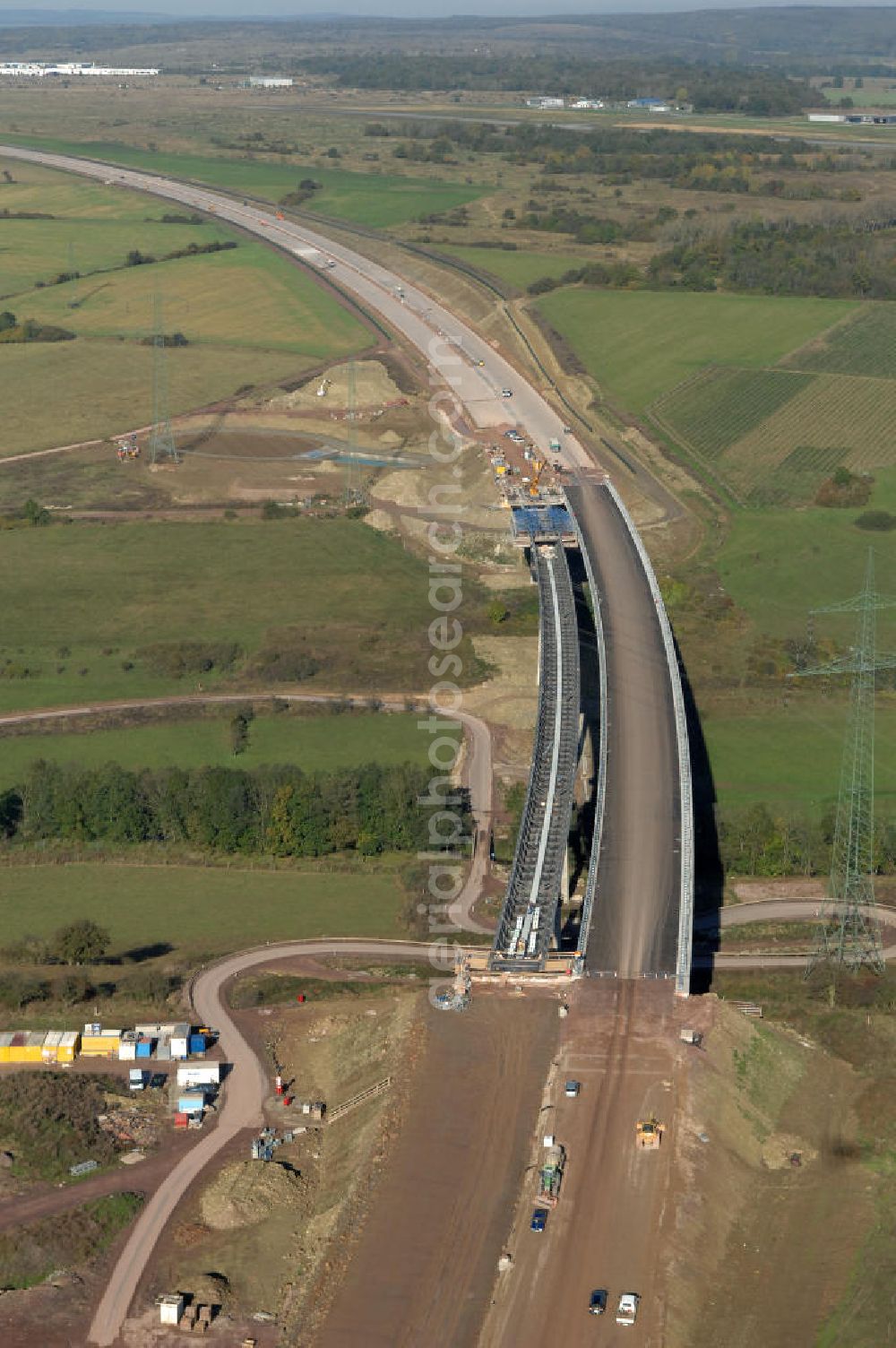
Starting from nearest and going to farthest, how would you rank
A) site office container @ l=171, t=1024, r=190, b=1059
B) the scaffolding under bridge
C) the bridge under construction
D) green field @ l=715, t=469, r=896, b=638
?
site office container @ l=171, t=1024, r=190, b=1059 → the bridge under construction → the scaffolding under bridge → green field @ l=715, t=469, r=896, b=638

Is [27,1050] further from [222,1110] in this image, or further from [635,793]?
[635,793]

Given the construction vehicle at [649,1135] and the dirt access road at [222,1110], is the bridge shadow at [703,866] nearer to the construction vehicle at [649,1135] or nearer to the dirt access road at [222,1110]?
the dirt access road at [222,1110]

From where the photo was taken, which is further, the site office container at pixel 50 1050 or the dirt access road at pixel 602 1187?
the site office container at pixel 50 1050

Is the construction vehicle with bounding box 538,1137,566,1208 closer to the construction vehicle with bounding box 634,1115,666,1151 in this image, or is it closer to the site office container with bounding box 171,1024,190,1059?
the construction vehicle with bounding box 634,1115,666,1151

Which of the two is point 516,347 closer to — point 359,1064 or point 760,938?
point 760,938

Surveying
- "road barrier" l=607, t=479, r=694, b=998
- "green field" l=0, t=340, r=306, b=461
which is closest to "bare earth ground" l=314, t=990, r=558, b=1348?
"road barrier" l=607, t=479, r=694, b=998

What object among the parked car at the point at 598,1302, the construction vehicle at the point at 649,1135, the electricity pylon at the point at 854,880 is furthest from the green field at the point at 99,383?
the parked car at the point at 598,1302

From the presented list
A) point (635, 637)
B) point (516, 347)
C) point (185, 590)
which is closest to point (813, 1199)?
point (635, 637)
